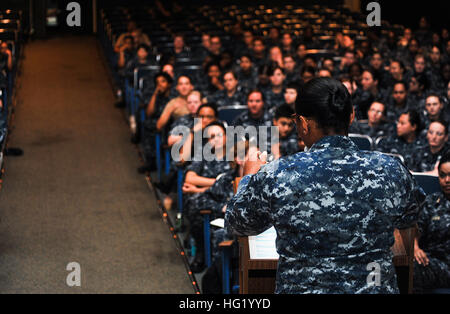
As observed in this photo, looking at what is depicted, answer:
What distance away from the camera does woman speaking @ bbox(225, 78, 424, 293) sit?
61.4 inches

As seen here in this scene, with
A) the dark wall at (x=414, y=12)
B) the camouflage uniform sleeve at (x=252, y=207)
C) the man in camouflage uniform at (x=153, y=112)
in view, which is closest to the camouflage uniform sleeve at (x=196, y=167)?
the man in camouflage uniform at (x=153, y=112)

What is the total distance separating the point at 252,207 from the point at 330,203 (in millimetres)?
179

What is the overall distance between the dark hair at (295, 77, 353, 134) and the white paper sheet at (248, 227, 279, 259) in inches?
27.0

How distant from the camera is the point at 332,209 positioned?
1.56 meters

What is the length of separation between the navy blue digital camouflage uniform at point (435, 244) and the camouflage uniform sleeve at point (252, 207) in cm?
168

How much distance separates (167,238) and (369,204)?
329 cm

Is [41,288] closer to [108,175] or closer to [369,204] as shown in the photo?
[108,175]

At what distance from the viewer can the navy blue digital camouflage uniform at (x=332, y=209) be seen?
61.4 inches

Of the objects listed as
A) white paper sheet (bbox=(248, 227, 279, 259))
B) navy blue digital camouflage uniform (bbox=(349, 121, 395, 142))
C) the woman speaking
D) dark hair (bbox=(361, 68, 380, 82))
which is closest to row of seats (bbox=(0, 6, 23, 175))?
navy blue digital camouflage uniform (bbox=(349, 121, 395, 142))

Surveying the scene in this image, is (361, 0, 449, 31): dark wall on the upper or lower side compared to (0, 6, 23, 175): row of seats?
upper

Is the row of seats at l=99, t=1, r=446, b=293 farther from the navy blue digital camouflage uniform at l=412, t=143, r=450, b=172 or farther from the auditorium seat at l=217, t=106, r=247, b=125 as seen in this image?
the navy blue digital camouflage uniform at l=412, t=143, r=450, b=172

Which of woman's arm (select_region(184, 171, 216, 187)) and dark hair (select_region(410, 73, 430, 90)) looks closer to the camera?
woman's arm (select_region(184, 171, 216, 187))
